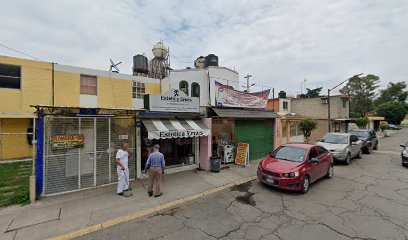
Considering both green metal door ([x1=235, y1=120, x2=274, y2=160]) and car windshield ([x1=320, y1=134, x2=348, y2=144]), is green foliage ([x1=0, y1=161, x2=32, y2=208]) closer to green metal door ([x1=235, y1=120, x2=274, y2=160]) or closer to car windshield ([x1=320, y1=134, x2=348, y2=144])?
green metal door ([x1=235, y1=120, x2=274, y2=160])

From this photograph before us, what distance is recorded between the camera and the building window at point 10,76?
12680mm

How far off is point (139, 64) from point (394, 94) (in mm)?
73513

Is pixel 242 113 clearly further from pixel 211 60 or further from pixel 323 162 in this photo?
pixel 211 60

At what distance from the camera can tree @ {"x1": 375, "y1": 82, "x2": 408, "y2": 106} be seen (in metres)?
57.5

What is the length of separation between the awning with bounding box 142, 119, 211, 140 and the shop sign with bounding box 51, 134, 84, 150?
2.42 metres

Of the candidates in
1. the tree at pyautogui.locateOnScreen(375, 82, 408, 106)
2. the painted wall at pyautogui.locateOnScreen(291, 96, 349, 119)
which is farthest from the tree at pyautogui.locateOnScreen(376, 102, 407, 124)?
the painted wall at pyautogui.locateOnScreen(291, 96, 349, 119)

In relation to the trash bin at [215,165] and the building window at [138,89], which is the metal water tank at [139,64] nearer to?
the building window at [138,89]

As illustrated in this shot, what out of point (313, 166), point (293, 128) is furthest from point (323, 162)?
point (293, 128)

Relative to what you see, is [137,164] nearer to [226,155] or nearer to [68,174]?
[68,174]

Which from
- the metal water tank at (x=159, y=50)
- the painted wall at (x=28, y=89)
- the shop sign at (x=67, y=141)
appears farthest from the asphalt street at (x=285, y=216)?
the metal water tank at (x=159, y=50)

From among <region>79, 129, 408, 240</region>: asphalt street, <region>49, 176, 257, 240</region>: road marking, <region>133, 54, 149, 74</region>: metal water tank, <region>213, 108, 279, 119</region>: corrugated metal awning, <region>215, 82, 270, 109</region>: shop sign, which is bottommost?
<region>79, 129, 408, 240</region>: asphalt street

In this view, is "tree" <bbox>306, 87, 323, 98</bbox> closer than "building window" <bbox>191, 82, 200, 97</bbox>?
No

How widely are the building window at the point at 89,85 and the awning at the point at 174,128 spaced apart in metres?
9.93

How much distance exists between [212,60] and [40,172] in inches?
702
